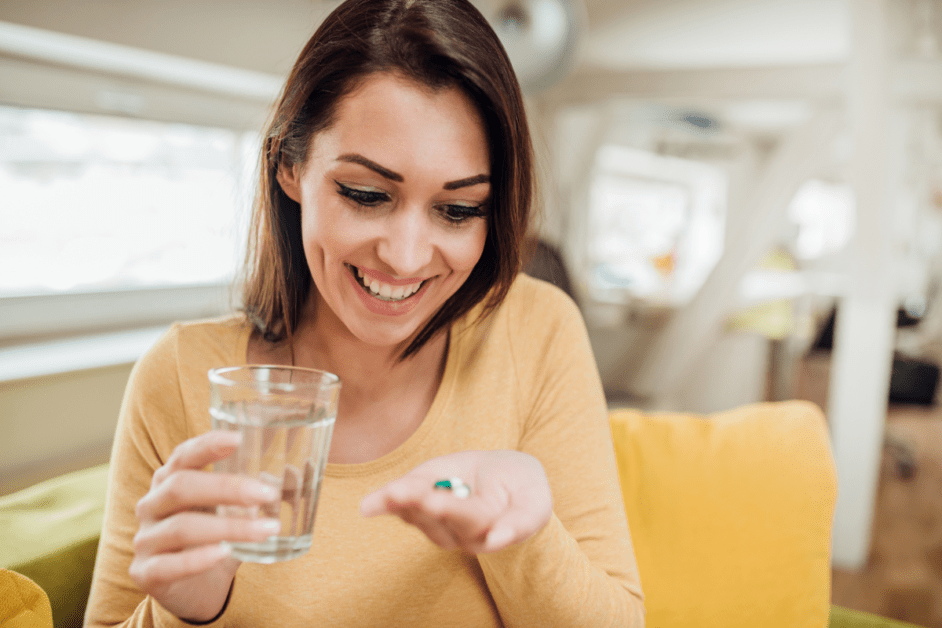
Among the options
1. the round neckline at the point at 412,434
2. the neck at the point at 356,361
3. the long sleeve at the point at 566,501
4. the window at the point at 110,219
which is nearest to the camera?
the long sleeve at the point at 566,501

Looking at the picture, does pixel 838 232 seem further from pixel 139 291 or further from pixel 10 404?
pixel 10 404

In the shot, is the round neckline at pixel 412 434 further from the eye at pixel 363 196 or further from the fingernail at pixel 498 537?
the fingernail at pixel 498 537

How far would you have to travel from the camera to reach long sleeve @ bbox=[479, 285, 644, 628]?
788mm

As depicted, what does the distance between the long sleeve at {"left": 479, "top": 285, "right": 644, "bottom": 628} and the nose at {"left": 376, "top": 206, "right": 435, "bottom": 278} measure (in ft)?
1.03

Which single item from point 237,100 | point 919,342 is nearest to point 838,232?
point 919,342

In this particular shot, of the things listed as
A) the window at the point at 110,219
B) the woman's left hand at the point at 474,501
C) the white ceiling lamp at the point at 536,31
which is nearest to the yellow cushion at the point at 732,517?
the woman's left hand at the point at 474,501

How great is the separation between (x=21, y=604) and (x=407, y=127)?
0.72m

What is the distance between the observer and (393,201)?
0.88 metres

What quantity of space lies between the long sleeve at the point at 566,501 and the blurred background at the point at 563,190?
10.1 inches

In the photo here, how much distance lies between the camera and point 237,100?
330cm

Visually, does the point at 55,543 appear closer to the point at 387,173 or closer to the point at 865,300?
the point at 387,173

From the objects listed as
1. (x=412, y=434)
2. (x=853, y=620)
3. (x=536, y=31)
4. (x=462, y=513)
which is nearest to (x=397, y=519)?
(x=412, y=434)

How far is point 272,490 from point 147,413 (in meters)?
0.48

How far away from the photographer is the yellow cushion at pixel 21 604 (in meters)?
0.86
